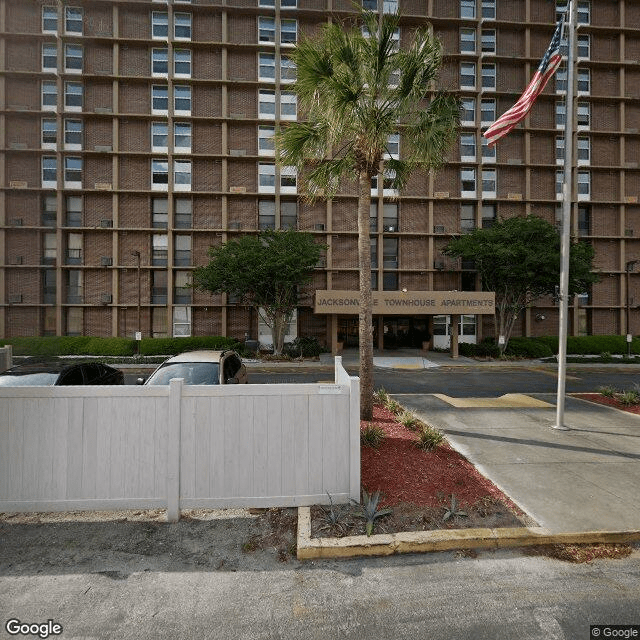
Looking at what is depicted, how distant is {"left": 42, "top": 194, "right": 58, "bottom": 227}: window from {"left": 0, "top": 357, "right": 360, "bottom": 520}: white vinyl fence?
1151 inches

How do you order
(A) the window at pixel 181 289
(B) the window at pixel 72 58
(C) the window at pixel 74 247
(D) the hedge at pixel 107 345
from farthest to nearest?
(A) the window at pixel 181 289
(C) the window at pixel 74 247
(B) the window at pixel 72 58
(D) the hedge at pixel 107 345

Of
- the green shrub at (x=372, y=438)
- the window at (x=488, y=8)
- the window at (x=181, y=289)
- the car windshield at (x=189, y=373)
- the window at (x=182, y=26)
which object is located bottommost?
the green shrub at (x=372, y=438)

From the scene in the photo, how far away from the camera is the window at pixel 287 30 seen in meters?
28.2

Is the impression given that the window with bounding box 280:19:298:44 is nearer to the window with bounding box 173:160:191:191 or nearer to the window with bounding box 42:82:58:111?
the window with bounding box 173:160:191:191

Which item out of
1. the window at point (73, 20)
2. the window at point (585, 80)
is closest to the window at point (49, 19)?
the window at point (73, 20)

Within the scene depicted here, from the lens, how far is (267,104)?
28.2m

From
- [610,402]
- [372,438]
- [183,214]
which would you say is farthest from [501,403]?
[183,214]

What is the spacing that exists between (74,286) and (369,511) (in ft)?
99.6

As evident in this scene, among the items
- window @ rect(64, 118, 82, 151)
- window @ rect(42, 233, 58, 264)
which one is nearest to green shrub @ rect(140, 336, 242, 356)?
window @ rect(42, 233, 58, 264)

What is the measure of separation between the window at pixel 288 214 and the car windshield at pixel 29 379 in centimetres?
2306

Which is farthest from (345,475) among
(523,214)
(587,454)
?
(523,214)

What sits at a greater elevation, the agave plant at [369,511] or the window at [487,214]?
the window at [487,214]

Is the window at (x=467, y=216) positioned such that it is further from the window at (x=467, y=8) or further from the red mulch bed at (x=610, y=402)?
the red mulch bed at (x=610, y=402)

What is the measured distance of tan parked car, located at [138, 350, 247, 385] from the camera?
7840 mm
